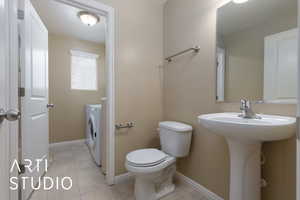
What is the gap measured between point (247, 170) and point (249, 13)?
1.20 meters

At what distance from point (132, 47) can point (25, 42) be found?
40.4 inches

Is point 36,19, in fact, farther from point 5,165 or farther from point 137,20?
point 5,165

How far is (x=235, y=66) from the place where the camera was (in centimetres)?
125

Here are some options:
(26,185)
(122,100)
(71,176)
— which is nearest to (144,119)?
(122,100)

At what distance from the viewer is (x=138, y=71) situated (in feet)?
5.92

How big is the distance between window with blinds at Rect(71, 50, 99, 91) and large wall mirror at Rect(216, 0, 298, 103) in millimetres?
2728

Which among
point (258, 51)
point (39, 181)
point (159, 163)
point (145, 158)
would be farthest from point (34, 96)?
point (258, 51)

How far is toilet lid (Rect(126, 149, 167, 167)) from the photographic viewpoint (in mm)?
1244

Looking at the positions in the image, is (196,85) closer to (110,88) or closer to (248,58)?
(248,58)

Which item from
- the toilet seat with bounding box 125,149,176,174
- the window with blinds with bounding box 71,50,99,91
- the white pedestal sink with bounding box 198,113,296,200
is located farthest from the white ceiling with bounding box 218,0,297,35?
the window with blinds with bounding box 71,50,99,91

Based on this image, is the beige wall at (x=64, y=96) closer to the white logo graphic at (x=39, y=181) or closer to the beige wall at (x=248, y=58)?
the white logo graphic at (x=39, y=181)

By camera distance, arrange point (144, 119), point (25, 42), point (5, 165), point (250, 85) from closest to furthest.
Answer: point (5, 165), point (250, 85), point (25, 42), point (144, 119)

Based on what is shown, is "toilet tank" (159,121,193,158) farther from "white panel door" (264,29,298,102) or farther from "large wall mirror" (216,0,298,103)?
"white panel door" (264,29,298,102)

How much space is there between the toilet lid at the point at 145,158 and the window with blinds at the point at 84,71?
233cm
